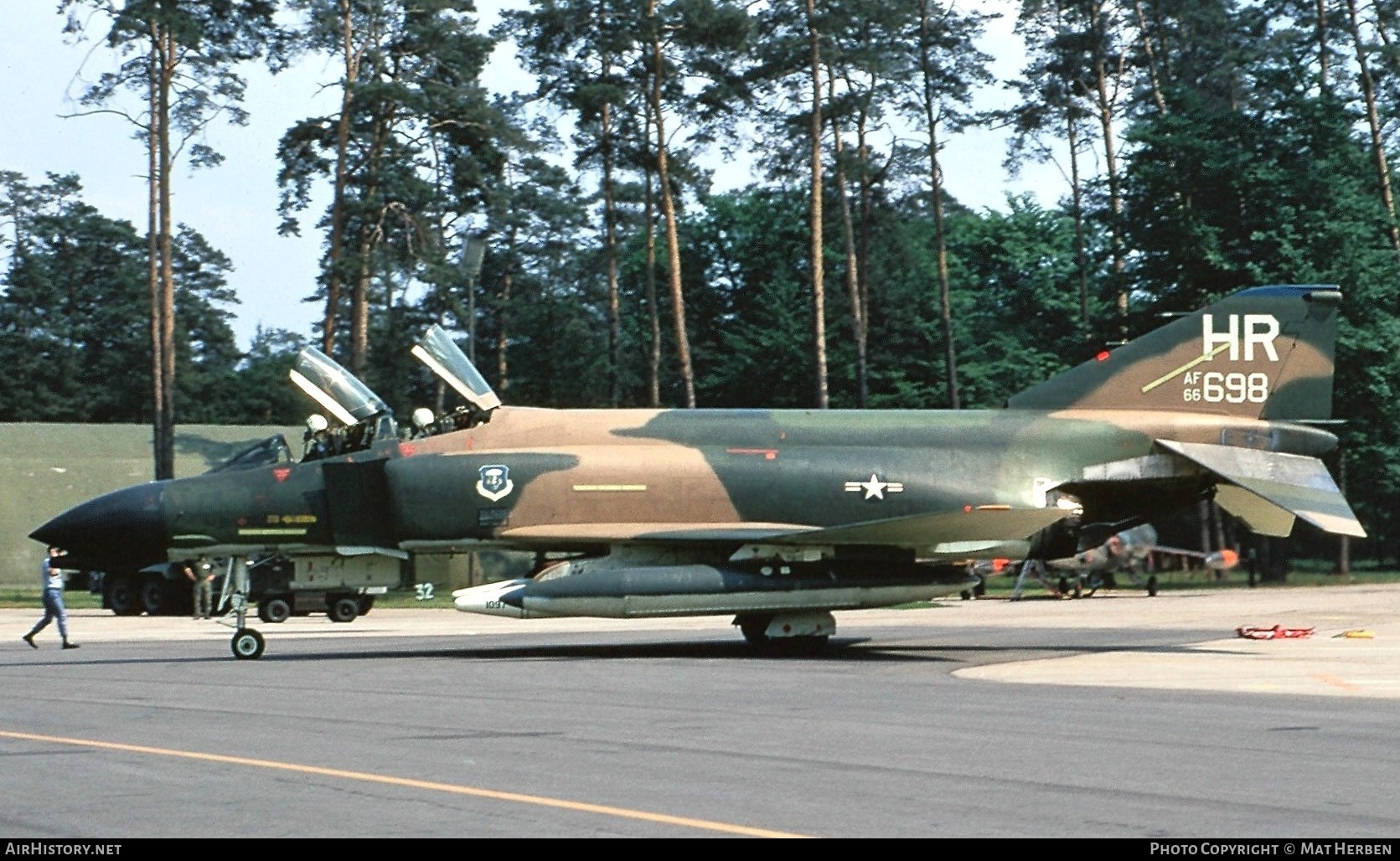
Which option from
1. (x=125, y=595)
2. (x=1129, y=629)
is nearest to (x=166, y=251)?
(x=125, y=595)

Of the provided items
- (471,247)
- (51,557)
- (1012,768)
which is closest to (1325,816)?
(1012,768)

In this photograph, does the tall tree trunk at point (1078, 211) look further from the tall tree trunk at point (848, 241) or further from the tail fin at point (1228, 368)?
the tail fin at point (1228, 368)

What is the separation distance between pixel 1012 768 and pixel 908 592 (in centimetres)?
984

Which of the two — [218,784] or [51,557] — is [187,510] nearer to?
[51,557]

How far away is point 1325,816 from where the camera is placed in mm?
Answer: 8195

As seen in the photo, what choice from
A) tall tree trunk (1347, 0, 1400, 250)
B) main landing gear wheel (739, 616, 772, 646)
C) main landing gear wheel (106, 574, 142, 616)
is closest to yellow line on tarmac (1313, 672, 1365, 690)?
main landing gear wheel (739, 616, 772, 646)

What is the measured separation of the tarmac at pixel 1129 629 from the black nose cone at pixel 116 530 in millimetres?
2533

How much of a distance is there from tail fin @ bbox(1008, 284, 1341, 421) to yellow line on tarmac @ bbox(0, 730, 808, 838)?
12.6 meters

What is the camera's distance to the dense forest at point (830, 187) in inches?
1861

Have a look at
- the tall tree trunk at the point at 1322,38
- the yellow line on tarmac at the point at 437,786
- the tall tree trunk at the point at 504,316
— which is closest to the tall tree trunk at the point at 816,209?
the tall tree trunk at the point at 1322,38

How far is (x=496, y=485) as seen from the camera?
19.9 m

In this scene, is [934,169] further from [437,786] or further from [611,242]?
[437,786]

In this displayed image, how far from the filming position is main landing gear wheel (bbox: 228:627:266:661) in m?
20.0

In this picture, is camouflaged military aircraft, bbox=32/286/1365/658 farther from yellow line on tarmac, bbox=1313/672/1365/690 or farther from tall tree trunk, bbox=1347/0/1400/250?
tall tree trunk, bbox=1347/0/1400/250
